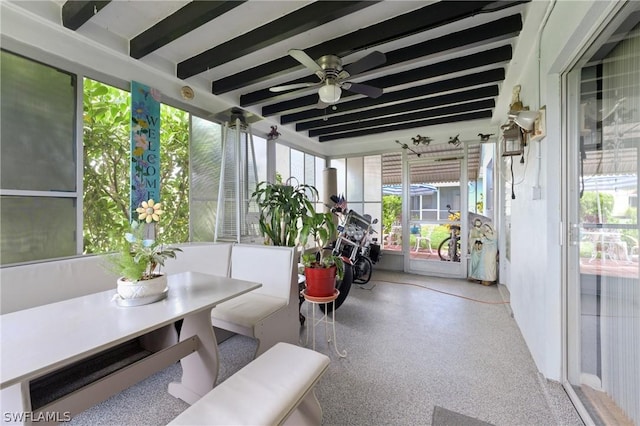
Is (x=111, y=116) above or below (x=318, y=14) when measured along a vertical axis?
below

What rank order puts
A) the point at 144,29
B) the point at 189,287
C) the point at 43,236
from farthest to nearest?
the point at 144,29 → the point at 43,236 → the point at 189,287

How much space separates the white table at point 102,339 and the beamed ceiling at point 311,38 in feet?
6.63

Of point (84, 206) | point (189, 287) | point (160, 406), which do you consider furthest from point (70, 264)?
point (160, 406)

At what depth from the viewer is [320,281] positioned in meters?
2.03

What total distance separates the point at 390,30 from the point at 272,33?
99 cm

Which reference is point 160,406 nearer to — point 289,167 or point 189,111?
point 189,111

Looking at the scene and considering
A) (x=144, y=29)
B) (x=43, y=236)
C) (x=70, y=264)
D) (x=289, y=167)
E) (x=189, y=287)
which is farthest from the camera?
(x=289, y=167)

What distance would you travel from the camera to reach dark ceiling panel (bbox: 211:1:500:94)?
75.7 inches

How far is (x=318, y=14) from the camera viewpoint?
1.96 meters

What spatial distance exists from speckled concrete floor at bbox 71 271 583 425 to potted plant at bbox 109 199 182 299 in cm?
88

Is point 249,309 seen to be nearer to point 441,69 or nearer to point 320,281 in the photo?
point 320,281

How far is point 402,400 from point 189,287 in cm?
156

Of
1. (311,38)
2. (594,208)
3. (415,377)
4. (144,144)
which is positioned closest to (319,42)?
(311,38)

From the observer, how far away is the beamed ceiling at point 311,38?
79.0 inches
